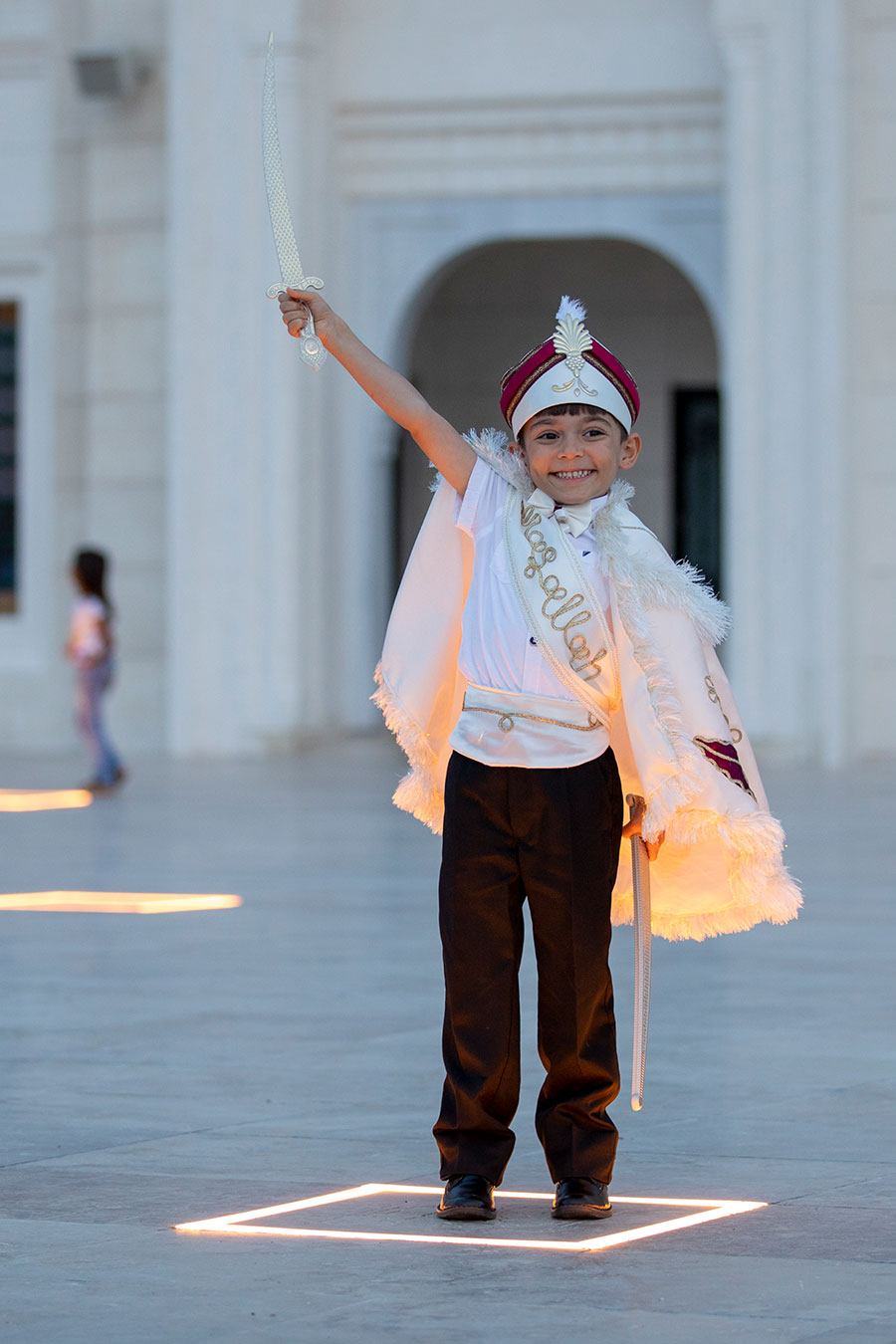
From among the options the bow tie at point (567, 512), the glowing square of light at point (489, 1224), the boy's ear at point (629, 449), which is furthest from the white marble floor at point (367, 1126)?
the boy's ear at point (629, 449)

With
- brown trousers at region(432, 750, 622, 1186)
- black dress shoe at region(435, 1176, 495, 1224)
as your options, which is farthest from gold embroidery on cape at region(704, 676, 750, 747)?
black dress shoe at region(435, 1176, 495, 1224)

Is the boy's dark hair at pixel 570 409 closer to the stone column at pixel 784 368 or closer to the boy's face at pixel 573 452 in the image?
the boy's face at pixel 573 452

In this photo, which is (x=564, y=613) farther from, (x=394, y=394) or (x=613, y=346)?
(x=613, y=346)

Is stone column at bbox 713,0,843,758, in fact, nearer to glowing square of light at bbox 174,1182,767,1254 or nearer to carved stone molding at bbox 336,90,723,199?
carved stone molding at bbox 336,90,723,199

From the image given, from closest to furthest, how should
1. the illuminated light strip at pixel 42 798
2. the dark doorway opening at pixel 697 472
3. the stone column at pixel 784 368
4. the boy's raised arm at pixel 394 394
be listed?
the boy's raised arm at pixel 394 394
the illuminated light strip at pixel 42 798
the stone column at pixel 784 368
the dark doorway opening at pixel 697 472

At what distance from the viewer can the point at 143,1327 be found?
10.9ft

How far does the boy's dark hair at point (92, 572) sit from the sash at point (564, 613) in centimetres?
1114

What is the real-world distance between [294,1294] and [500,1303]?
32 cm

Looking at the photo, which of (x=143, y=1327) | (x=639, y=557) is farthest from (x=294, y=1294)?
(x=639, y=557)

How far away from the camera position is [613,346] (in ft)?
81.7

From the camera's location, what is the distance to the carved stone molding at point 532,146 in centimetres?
1869

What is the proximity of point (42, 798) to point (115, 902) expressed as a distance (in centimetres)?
556

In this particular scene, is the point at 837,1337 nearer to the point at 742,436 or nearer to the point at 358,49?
the point at 742,436

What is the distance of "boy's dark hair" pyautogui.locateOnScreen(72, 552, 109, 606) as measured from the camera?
15250mm
